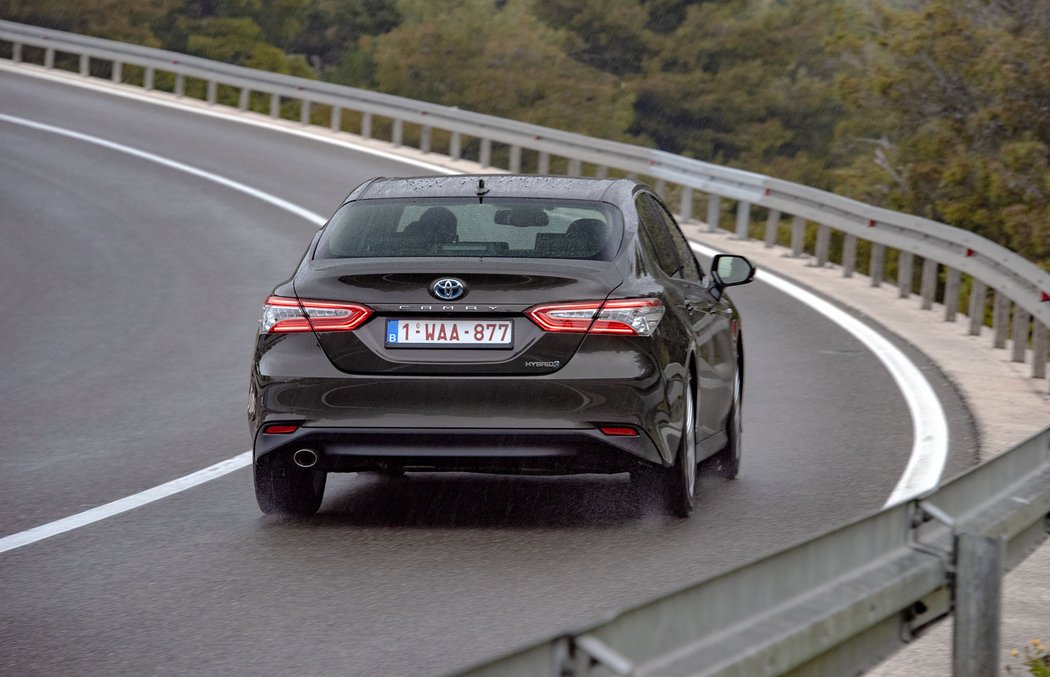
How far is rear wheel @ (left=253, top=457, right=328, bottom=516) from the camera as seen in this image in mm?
8156

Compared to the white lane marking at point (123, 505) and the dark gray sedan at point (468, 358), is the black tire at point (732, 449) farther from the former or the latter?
the white lane marking at point (123, 505)

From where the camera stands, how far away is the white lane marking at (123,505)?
7.84m

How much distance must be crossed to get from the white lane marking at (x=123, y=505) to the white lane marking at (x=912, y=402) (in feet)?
11.4

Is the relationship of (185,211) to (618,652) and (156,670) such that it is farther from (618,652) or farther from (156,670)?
(618,652)

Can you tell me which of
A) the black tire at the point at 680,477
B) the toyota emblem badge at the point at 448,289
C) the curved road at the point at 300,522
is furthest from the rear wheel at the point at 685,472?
the toyota emblem badge at the point at 448,289

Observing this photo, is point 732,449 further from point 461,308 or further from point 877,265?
point 877,265

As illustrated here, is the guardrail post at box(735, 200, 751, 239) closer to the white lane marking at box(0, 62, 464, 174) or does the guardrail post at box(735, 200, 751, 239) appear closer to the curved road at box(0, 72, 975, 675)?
the curved road at box(0, 72, 975, 675)

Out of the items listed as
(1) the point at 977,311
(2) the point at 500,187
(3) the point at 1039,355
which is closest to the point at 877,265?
(1) the point at 977,311

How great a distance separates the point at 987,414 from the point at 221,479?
17.5ft

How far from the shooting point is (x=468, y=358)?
750 centimetres

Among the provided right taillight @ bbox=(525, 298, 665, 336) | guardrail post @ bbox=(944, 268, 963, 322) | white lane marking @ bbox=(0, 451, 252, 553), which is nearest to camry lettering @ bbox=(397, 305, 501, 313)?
right taillight @ bbox=(525, 298, 665, 336)

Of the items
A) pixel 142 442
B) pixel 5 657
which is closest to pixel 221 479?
pixel 142 442

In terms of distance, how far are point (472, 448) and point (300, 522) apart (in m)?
1.14

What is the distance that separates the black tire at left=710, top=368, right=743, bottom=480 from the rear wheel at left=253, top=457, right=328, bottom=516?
2.27 meters
